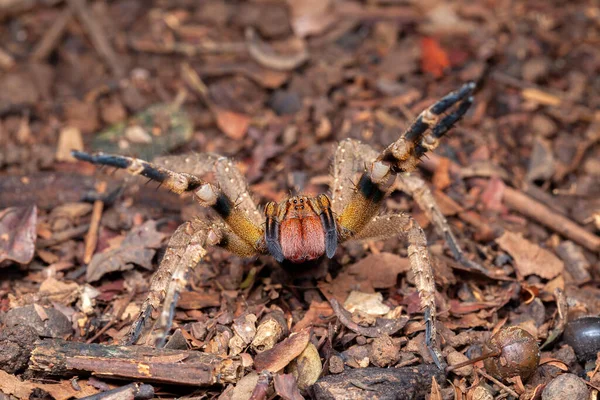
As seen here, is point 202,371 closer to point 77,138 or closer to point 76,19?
point 77,138

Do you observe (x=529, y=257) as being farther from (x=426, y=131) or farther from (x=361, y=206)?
(x=426, y=131)

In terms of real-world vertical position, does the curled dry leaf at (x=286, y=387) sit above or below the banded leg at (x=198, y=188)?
below

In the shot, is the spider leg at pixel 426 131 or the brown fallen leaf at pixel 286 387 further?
the brown fallen leaf at pixel 286 387

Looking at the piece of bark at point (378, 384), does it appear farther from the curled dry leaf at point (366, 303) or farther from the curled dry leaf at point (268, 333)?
the curled dry leaf at point (366, 303)

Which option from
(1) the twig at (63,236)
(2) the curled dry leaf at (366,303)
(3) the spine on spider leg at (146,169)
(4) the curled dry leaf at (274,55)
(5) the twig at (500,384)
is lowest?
(1) the twig at (63,236)

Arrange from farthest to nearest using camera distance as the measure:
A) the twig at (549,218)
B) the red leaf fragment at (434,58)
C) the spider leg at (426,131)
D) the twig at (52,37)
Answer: the twig at (52,37) < the red leaf fragment at (434,58) < the twig at (549,218) < the spider leg at (426,131)

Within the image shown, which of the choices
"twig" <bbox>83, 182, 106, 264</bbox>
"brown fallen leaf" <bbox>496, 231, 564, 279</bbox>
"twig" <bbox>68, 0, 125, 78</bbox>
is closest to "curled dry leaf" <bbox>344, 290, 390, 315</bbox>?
"brown fallen leaf" <bbox>496, 231, 564, 279</bbox>

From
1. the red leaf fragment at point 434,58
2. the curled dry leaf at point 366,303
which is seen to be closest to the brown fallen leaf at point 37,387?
the curled dry leaf at point 366,303

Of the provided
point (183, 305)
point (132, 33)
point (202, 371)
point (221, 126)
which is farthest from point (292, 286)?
point (132, 33)
